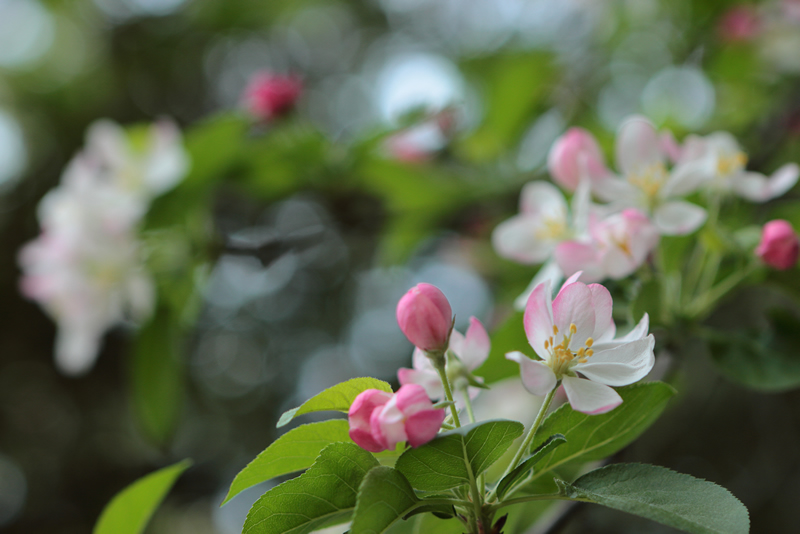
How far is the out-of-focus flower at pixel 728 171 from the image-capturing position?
0.79 meters

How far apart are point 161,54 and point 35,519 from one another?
3.14 m

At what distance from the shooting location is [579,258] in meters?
0.69

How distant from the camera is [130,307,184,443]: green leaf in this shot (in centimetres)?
139

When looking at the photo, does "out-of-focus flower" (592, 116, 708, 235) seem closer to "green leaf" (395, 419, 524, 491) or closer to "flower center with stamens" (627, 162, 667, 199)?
"flower center with stamens" (627, 162, 667, 199)

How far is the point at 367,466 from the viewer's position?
524mm

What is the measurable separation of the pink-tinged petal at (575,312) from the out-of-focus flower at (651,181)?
26 cm

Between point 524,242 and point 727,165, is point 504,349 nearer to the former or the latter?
point 524,242

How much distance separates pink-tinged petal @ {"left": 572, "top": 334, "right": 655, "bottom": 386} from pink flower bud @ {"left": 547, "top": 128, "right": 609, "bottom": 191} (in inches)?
11.5

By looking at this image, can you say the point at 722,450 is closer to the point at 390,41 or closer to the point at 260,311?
the point at 260,311

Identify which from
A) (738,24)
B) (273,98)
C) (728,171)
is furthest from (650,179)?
(738,24)

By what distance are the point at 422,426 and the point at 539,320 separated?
16cm

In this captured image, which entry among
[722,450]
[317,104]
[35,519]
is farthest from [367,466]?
[35,519]

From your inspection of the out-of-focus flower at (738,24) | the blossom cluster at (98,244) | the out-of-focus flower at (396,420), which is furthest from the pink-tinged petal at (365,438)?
the out-of-focus flower at (738,24)

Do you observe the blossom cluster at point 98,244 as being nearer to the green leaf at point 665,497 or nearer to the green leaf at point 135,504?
the green leaf at point 135,504
